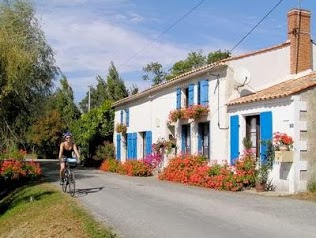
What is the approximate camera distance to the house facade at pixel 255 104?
15.8 m

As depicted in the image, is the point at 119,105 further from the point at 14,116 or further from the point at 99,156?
the point at 14,116

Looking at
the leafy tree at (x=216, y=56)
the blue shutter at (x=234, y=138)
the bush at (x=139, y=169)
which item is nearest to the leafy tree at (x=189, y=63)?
the leafy tree at (x=216, y=56)

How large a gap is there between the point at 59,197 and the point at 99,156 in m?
19.3

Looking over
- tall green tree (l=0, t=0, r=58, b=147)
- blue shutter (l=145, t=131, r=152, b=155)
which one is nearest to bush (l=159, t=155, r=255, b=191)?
blue shutter (l=145, t=131, r=152, b=155)

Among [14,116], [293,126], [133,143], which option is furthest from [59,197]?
[133,143]

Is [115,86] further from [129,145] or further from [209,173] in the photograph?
[209,173]

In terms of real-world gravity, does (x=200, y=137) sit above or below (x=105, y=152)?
above

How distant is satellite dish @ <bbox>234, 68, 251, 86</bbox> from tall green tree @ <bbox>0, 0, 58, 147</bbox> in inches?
321

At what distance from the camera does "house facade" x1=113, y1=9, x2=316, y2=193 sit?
51.8 ft

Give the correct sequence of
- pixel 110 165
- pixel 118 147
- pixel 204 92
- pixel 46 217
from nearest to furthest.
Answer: pixel 46 217
pixel 204 92
pixel 110 165
pixel 118 147

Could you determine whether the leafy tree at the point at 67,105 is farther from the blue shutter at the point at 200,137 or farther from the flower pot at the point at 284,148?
the flower pot at the point at 284,148

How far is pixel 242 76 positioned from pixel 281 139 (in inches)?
157

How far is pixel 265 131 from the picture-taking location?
17.0 metres

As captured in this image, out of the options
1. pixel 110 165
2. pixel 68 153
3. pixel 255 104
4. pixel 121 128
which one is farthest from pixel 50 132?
pixel 68 153
